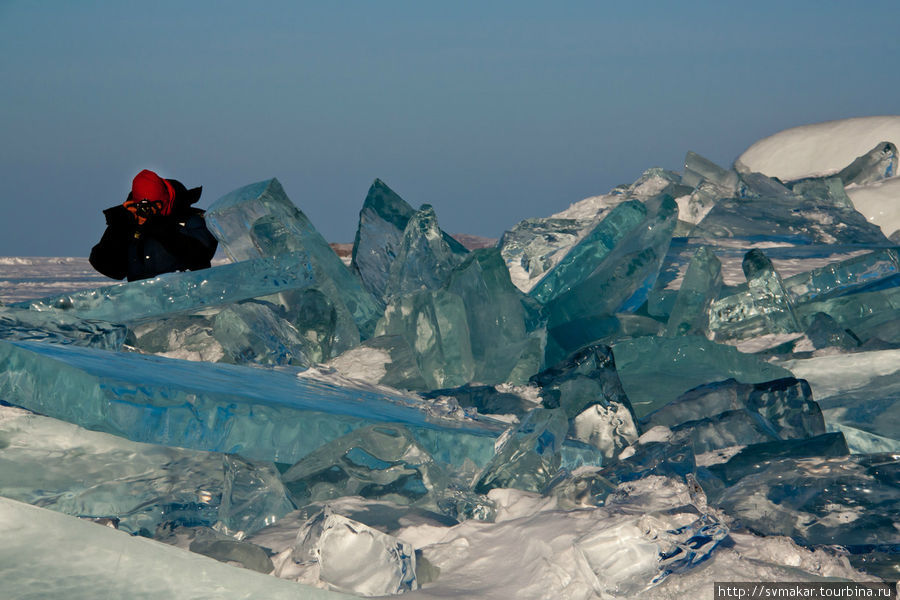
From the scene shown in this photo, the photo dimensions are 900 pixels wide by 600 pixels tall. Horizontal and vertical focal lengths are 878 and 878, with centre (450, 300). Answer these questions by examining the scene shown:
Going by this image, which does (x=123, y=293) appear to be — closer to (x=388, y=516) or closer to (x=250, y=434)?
(x=250, y=434)

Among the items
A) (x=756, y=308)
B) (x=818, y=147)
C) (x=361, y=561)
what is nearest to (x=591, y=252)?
(x=756, y=308)

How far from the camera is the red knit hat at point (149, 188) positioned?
9.68 ft

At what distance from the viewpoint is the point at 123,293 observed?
2309 mm

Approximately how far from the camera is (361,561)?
3.77ft

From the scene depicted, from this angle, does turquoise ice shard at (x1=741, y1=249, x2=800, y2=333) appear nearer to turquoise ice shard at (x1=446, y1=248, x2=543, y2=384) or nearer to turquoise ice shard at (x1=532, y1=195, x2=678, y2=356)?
turquoise ice shard at (x1=532, y1=195, x2=678, y2=356)

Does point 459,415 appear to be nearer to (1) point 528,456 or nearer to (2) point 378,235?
(1) point 528,456

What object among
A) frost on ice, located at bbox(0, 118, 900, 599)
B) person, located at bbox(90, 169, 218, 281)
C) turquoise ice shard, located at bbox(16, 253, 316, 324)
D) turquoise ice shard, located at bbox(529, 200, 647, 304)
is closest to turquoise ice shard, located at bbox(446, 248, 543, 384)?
frost on ice, located at bbox(0, 118, 900, 599)

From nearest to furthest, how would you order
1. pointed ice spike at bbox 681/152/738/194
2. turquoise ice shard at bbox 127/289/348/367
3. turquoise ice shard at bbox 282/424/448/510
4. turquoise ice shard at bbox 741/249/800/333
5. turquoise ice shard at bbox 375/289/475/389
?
turquoise ice shard at bbox 282/424/448/510, turquoise ice shard at bbox 127/289/348/367, turquoise ice shard at bbox 375/289/475/389, turquoise ice shard at bbox 741/249/800/333, pointed ice spike at bbox 681/152/738/194

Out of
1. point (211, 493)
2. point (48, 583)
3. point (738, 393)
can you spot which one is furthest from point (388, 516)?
point (738, 393)

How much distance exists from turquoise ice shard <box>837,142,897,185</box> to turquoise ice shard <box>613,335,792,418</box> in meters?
2.62

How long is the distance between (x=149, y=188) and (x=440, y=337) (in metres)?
1.23

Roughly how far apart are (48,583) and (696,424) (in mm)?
1236

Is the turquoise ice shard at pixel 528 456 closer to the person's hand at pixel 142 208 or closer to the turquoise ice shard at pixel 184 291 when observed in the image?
the turquoise ice shard at pixel 184 291

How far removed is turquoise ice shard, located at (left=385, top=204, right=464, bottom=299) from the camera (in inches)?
108
